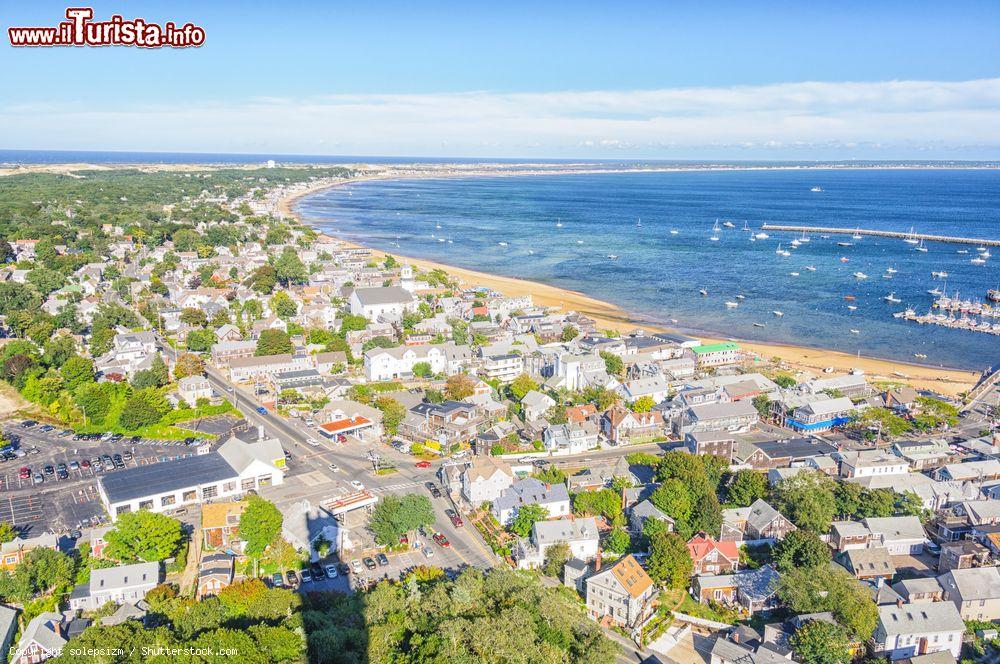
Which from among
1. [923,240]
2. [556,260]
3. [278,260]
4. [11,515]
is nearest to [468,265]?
[556,260]

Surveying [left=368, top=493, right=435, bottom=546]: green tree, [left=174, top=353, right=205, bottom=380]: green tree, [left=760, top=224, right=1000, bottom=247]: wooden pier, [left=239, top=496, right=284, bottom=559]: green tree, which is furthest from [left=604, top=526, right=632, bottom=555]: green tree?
[left=760, top=224, right=1000, bottom=247]: wooden pier

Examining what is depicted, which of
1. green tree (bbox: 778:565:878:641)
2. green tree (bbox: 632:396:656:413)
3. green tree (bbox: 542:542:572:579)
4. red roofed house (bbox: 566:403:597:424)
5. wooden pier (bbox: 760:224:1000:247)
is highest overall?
wooden pier (bbox: 760:224:1000:247)

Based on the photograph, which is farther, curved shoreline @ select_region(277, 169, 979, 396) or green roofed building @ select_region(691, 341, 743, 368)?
green roofed building @ select_region(691, 341, 743, 368)

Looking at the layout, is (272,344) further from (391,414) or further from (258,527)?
(258,527)

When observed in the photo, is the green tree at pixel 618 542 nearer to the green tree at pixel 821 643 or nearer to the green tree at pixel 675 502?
the green tree at pixel 675 502

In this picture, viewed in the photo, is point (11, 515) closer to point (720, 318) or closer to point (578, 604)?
point (578, 604)

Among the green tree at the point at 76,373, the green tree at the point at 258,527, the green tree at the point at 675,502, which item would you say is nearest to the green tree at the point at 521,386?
the green tree at the point at 675,502

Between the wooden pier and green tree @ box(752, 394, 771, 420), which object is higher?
the wooden pier

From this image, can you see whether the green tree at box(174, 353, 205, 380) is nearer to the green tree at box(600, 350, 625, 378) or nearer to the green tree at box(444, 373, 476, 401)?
the green tree at box(444, 373, 476, 401)
